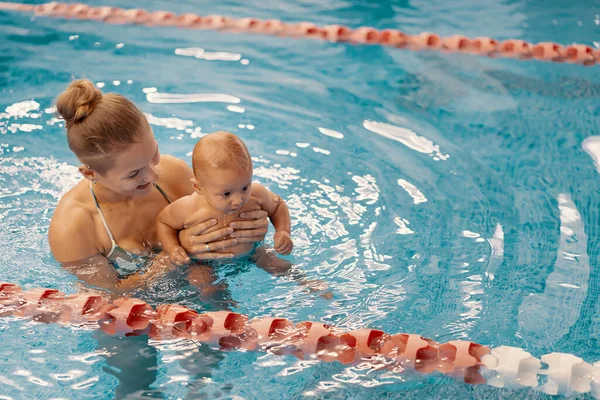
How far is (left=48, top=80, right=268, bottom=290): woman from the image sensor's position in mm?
3012

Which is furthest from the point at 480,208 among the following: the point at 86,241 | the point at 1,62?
the point at 1,62

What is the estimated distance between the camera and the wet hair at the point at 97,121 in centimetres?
299

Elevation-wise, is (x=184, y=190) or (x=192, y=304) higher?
(x=184, y=190)

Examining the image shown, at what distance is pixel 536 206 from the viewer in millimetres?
4297

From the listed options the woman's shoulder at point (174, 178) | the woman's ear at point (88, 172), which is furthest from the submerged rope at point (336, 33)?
the woman's ear at point (88, 172)

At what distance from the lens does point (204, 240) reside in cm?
336

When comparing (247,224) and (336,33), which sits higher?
(336,33)

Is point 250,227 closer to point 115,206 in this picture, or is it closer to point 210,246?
point 210,246

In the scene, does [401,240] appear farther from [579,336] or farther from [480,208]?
[579,336]

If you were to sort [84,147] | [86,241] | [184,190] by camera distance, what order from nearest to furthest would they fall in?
[84,147] → [86,241] → [184,190]

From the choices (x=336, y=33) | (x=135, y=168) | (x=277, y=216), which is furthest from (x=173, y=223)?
(x=336, y=33)

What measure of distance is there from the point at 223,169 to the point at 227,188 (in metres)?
0.09

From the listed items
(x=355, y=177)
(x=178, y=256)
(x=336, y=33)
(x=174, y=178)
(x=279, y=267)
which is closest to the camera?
(x=178, y=256)

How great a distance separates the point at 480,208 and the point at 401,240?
1.93ft
